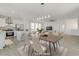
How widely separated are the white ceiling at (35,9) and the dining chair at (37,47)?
38 cm

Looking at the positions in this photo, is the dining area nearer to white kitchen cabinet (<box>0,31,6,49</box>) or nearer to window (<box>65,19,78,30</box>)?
window (<box>65,19,78,30</box>)

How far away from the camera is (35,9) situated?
1.75 meters

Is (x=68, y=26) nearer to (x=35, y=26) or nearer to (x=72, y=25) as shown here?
(x=72, y=25)

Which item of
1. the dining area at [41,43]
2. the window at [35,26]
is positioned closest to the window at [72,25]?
the dining area at [41,43]

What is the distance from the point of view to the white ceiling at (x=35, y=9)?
1749 mm

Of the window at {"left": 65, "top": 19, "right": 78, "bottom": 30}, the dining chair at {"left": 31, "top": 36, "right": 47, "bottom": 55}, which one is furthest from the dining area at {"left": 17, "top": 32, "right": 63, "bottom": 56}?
the window at {"left": 65, "top": 19, "right": 78, "bottom": 30}

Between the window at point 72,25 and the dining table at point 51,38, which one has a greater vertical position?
the window at point 72,25

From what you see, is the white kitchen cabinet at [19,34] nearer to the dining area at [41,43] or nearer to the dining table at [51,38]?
the dining area at [41,43]

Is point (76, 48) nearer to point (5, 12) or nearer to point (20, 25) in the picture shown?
point (20, 25)

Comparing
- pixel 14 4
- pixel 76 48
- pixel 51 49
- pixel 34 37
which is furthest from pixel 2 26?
pixel 76 48

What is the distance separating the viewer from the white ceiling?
175cm

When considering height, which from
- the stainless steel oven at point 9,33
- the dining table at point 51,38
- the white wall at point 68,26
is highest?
the white wall at point 68,26

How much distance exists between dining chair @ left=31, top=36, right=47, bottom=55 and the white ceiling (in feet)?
1.25

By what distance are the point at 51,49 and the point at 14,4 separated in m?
0.95
